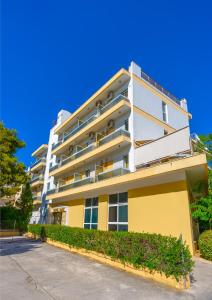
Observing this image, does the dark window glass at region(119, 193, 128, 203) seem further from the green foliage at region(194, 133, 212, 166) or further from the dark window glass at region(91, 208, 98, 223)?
the green foliage at region(194, 133, 212, 166)

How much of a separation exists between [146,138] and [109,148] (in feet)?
11.6

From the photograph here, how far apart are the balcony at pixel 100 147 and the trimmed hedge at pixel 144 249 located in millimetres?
8112

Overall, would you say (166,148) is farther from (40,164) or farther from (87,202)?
(40,164)

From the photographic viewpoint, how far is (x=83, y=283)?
773 centimetres

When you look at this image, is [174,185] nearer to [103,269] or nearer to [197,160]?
[197,160]

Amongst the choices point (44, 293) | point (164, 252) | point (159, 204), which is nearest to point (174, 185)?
point (159, 204)

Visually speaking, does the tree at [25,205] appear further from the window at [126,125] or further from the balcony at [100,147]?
the window at [126,125]

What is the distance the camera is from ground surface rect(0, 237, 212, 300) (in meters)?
6.55

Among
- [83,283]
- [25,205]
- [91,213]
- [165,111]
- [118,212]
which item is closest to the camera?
[83,283]

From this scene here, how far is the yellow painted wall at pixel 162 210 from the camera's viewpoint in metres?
12.6

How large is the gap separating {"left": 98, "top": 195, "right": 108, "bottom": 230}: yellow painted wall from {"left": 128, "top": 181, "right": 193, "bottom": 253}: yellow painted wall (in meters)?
3.32

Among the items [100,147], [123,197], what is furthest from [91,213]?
[100,147]

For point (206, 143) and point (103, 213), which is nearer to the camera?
point (206, 143)

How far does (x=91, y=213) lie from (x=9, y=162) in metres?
9.34
